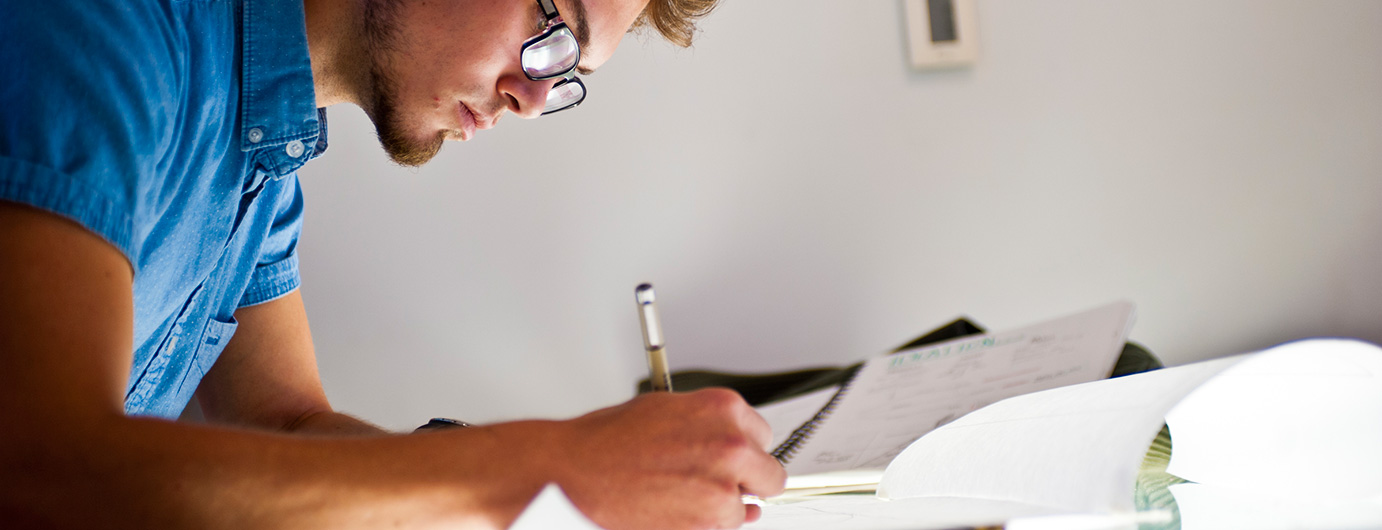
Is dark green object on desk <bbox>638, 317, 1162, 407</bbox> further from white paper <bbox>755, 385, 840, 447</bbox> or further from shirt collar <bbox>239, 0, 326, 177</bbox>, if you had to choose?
shirt collar <bbox>239, 0, 326, 177</bbox>

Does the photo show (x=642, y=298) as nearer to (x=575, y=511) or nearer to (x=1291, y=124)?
(x=575, y=511)

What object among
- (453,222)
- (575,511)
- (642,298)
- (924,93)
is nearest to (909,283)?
(924,93)

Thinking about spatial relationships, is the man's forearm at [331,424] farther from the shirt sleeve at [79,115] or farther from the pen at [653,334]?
the shirt sleeve at [79,115]

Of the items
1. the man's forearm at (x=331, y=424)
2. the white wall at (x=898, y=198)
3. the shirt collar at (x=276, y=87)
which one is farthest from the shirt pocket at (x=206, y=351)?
the white wall at (x=898, y=198)

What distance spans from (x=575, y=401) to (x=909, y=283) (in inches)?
22.2

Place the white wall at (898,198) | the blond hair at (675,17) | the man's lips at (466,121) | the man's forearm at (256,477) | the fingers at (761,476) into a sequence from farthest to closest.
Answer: the white wall at (898,198) < the blond hair at (675,17) < the man's lips at (466,121) < the fingers at (761,476) < the man's forearm at (256,477)

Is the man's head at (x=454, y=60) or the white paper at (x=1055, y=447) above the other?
the man's head at (x=454, y=60)

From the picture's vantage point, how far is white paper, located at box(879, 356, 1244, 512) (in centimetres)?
41

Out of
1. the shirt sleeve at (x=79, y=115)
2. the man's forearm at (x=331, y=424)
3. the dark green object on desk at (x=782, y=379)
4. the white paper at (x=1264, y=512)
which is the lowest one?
the dark green object on desk at (x=782, y=379)

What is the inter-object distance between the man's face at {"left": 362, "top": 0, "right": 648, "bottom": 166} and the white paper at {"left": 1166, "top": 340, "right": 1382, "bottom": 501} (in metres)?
0.63

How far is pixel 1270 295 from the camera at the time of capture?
4.24ft

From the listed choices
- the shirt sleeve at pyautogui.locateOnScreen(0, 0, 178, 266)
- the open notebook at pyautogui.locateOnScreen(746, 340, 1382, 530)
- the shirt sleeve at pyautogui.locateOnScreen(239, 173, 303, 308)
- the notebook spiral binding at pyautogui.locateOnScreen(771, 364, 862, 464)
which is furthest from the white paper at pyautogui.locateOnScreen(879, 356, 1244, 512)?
the shirt sleeve at pyautogui.locateOnScreen(239, 173, 303, 308)

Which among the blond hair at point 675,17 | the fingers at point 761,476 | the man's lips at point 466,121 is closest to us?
the fingers at point 761,476

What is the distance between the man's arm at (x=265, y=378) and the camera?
87 centimetres
